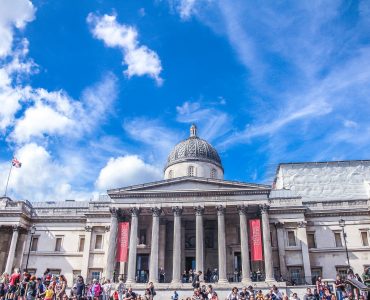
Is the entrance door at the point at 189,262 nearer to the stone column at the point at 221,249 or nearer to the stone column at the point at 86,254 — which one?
the stone column at the point at 221,249

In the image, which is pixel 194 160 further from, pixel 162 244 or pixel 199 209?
pixel 162 244

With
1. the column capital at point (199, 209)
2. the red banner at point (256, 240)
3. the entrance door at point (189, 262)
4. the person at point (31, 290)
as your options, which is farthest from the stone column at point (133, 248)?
the person at point (31, 290)

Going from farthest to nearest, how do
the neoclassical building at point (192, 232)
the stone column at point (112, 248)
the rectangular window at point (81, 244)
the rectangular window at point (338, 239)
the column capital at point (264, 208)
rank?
the rectangular window at point (81, 244) → the rectangular window at point (338, 239) → the column capital at point (264, 208) → the neoclassical building at point (192, 232) → the stone column at point (112, 248)

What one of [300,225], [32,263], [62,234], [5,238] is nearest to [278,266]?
[300,225]

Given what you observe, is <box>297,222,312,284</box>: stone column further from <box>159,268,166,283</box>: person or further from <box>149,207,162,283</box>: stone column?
<box>149,207,162,283</box>: stone column

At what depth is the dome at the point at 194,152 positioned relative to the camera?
148 feet

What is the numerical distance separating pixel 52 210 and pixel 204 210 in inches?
752

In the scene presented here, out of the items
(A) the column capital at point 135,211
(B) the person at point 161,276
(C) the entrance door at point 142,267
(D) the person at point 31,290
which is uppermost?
(A) the column capital at point 135,211

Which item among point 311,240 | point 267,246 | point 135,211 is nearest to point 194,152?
point 135,211

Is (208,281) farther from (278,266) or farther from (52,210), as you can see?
(52,210)

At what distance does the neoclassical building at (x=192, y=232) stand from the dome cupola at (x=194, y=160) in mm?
130

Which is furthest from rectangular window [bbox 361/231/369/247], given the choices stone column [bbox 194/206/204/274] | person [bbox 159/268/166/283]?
person [bbox 159/268/166/283]

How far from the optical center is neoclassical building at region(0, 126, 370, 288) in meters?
34.6

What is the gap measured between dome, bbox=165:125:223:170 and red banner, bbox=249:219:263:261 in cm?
1272
